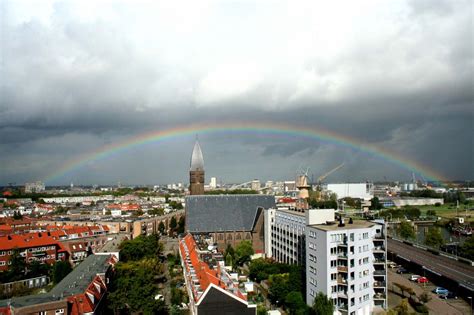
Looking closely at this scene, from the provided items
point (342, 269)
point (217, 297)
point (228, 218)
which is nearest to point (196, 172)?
point (228, 218)

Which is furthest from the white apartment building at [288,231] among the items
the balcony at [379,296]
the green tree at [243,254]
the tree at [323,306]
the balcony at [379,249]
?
the tree at [323,306]

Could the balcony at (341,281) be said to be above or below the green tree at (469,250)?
above

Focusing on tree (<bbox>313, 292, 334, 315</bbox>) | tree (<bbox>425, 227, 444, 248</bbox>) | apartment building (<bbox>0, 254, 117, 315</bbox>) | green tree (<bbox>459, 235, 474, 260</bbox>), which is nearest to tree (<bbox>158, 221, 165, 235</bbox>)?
apartment building (<bbox>0, 254, 117, 315</bbox>)

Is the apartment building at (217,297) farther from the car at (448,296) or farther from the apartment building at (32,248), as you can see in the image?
the apartment building at (32,248)

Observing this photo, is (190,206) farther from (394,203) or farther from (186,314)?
(394,203)

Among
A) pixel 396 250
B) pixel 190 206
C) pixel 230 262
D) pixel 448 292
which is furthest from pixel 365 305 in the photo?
pixel 190 206

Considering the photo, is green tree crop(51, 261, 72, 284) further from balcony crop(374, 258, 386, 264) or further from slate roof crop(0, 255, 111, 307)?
balcony crop(374, 258, 386, 264)

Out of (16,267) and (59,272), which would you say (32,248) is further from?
(59,272)
